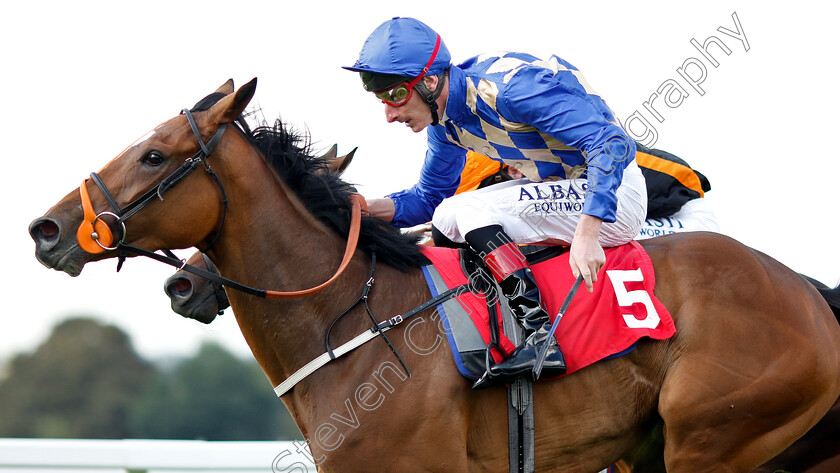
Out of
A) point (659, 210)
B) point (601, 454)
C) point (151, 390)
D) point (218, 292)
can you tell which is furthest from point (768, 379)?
point (151, 390)

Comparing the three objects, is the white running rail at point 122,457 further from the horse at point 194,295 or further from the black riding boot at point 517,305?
the black riding boot at point 517,305

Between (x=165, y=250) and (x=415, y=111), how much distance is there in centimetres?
110

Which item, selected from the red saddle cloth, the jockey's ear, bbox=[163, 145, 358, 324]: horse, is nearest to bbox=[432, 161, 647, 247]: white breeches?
the red saddle cloth

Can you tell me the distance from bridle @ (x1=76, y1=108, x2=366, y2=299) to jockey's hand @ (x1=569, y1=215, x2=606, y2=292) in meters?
0.86

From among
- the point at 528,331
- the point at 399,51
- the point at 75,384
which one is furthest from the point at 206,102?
the point at 75,384

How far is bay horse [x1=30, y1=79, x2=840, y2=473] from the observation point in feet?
9.26

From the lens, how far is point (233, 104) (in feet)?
9.47

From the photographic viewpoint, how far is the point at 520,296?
2.91 m

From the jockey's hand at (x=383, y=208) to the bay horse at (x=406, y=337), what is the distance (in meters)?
0.53

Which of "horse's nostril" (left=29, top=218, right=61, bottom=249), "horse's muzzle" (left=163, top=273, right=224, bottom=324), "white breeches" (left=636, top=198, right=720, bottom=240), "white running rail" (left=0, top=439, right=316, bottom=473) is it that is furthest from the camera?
"white running rail" (left=0, top=439, right=316, bottom=473)

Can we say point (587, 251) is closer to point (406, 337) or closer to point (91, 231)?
point (406, 337)

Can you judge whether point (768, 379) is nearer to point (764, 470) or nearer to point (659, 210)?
point (764, 470)

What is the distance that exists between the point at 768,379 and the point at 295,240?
6.21ft

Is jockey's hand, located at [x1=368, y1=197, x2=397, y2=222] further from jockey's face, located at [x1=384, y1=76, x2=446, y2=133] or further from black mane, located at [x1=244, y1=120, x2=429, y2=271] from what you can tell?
jockey's face, located at [x1=384, y1=76, x2=446, y2=133]
